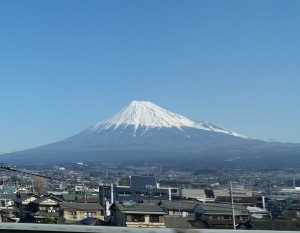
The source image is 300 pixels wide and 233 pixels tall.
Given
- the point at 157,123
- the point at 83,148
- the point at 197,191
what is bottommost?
the point at 197,191

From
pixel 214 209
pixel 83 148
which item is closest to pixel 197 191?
pixel 214 209

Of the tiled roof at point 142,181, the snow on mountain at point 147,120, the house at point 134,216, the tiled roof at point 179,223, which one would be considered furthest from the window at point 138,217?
the snow on mountain at point 147,120

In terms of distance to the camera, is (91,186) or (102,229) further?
(91,186)

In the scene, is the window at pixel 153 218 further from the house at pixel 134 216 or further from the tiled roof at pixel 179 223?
the tiled roof at pixel 179 223

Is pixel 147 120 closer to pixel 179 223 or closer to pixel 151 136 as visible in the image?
pixel 151 136

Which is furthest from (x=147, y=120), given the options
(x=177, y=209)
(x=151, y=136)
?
(x=177, y=209)

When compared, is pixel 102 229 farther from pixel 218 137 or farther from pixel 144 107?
pixel 144 107

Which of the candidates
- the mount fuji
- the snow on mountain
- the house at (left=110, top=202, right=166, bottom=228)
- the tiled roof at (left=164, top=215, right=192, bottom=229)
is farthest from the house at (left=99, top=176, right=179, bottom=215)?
the snow on mountain

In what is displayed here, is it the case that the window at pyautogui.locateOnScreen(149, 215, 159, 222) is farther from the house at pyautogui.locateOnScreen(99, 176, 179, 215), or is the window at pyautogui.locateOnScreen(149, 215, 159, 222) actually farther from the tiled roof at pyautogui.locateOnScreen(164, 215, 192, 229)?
the house at pyautogui.locateOnScreen(99, 176, 179, 215)

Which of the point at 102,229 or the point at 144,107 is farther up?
the point at 144,107
